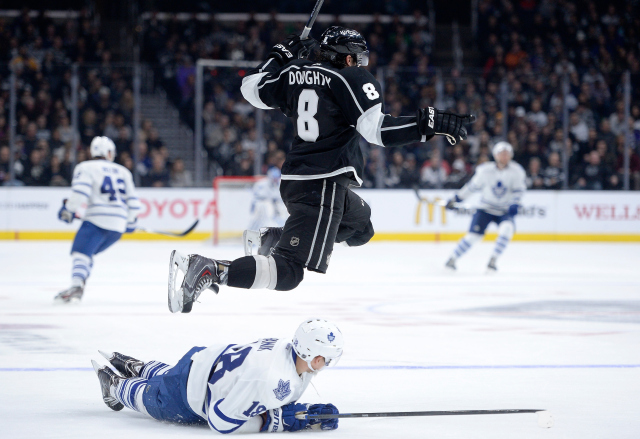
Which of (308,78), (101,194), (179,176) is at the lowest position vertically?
(101,194)

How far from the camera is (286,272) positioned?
159 inches

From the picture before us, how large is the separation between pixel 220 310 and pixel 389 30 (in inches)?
436

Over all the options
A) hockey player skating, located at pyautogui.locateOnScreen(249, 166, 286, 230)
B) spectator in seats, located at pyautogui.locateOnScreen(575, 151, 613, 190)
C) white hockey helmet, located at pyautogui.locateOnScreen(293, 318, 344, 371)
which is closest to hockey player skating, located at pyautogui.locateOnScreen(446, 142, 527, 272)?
hockey player skating, located at pyautogui.locateOnScreen(249, 166, 286, 230)

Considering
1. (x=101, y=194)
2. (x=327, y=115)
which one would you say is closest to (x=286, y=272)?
(x=327, y=115)

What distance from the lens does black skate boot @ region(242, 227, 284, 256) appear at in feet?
14.4

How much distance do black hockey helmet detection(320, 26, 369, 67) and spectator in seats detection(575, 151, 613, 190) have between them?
10.6 m

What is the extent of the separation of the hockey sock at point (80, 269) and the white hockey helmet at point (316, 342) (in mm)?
4289

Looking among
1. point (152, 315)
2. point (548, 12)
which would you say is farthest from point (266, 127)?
point (152, 315)

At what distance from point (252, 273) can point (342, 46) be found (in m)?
1.09

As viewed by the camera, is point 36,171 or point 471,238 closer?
point 471,238

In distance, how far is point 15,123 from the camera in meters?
13.1

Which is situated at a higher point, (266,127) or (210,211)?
(266,127)

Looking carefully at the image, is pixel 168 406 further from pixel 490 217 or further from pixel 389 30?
pixel 389 30

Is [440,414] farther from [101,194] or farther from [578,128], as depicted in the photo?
[578,128]
